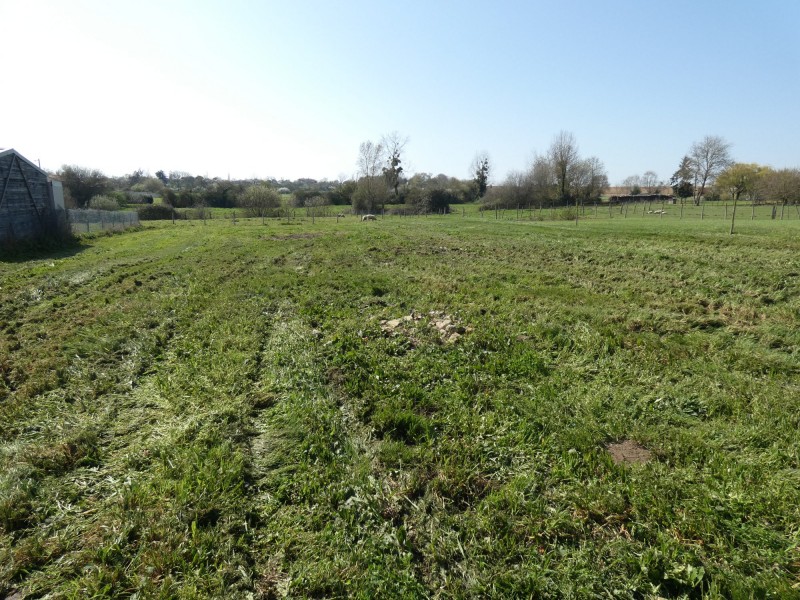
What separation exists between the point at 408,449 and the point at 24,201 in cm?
2781

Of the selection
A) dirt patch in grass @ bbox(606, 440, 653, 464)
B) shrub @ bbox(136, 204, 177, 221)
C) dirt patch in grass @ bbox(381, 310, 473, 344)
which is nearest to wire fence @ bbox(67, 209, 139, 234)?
shrub @ bbox(136, 204, 177, 221)

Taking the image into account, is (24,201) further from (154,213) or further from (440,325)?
(154,213)

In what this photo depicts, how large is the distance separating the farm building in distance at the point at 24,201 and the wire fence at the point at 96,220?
5.40ft

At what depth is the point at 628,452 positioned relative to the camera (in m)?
3.83

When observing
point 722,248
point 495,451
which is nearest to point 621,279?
point 722,248

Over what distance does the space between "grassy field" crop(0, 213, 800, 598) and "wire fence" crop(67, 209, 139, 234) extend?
24.8 m

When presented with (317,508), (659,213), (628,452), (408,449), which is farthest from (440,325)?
(659,213)

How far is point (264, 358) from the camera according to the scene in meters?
6.27

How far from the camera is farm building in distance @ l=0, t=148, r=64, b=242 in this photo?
799 inches

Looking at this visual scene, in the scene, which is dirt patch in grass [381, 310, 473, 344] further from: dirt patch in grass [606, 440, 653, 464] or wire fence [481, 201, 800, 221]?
wire fence [481, 201, 800, 221]

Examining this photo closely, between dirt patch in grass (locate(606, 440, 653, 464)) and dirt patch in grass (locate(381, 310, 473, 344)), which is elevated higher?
dirt patch in grass (locate(381, 310, 473, 344))

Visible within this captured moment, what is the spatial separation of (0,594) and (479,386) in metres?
4.40

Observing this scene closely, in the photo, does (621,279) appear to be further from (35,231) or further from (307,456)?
(35,231)

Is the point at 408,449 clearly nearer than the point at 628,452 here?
No
